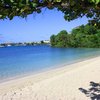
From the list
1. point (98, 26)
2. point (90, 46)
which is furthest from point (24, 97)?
point (90, 46)

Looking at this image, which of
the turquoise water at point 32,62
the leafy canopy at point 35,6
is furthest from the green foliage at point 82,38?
the leafy canopy at point 35,6

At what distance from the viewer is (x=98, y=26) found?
5.11 meters

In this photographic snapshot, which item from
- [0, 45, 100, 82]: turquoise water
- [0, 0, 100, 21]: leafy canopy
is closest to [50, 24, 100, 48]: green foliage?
[0, 45, 100, 82]: turquoise water

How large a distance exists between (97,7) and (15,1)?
1066 mm

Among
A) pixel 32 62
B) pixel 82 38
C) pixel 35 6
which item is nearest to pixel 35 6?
pixel 35 6

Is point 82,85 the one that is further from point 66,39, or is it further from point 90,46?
point 66,39

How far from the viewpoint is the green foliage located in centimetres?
9994

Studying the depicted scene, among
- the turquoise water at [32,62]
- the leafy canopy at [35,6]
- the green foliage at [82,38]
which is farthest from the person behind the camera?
the green foliage at [82,38]

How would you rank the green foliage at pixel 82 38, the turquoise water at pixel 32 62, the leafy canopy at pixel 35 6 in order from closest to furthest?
1. the leafy canopy at pixel 35 6
2. the turquoise water at pixel 32 62
3. the green foliage at pixel 82 38

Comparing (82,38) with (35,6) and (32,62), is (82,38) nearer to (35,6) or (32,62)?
(32,62)

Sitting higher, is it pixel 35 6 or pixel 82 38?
pixel 35 6

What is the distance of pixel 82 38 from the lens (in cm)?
10462

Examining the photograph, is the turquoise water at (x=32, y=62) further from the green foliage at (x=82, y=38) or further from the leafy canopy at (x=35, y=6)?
the green foliage at (x=82, y=38)

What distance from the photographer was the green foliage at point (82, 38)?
328 ft
